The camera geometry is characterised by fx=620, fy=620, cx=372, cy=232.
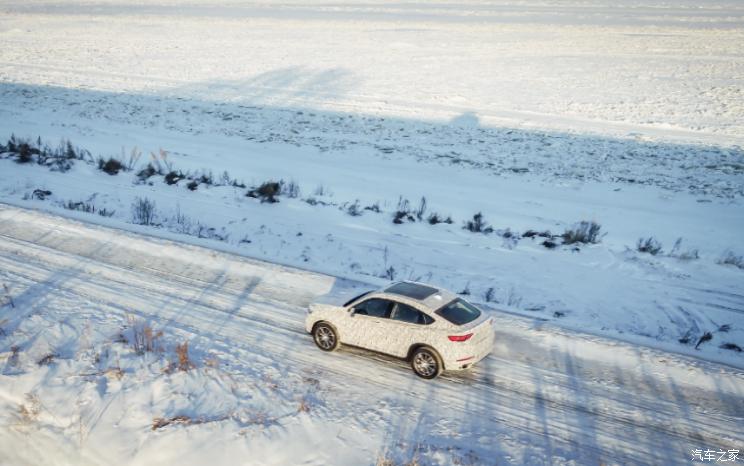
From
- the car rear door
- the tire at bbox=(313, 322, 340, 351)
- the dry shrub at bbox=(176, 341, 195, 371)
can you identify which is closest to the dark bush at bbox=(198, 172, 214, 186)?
the dry shrub at bbox=(176, 341, 195, 371)

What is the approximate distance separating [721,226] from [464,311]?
1397 cm

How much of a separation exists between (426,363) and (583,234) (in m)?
9.35

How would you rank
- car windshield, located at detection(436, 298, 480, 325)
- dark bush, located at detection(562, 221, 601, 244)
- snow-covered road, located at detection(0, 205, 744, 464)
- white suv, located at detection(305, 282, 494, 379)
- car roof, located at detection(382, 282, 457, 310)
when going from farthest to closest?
dark bush, located at detection(562, 221, 601, 244) < car roof, located at detection(382, 282, 457, 310) < car windshield, located at detection(436, 298, 480, 325) < white suv, located at detection(305, 282, 494, 379) < snow-covered road, located at detection(0, 205, 744, 464)

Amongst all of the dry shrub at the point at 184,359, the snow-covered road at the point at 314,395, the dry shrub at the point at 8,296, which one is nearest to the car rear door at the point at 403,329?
the snow-covered road at the point at 314,395

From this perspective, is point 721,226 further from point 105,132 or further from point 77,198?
point 105,132

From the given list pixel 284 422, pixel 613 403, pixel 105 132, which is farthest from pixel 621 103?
pixel 284 422

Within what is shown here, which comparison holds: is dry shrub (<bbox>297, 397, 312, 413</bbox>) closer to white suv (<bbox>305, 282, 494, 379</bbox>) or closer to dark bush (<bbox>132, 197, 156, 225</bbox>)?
white suv (<bbox>305, 282, 494, 379</bbox>)

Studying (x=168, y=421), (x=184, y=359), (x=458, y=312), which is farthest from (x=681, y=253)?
(x=168, y=421)

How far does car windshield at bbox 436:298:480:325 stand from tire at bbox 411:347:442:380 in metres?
0.62

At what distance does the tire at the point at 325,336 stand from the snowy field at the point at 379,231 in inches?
11.8

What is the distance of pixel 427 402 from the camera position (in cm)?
995

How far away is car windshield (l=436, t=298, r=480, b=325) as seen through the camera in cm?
1017

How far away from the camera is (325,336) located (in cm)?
1131

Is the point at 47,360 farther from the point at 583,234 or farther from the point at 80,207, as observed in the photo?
the point at 583,234
